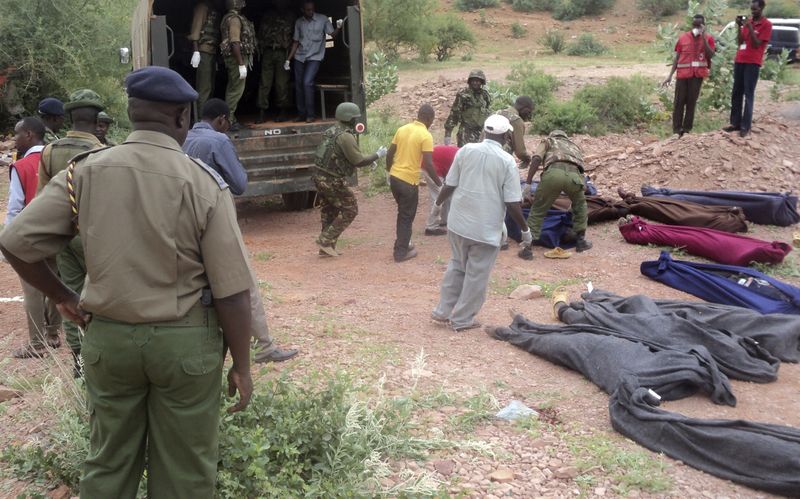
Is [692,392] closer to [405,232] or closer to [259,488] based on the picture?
[259,488]

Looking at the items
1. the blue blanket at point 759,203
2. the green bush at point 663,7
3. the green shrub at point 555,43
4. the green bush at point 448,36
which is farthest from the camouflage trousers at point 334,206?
the green bush at point 663,7

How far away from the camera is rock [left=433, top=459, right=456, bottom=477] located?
3561mm

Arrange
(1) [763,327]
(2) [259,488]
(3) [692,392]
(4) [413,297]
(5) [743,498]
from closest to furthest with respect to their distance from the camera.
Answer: (2) [259,488]
(5) [743,498]
(3) [692,392]
(1) [763,327]
(4) [413,297]

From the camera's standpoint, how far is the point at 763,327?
17.4 ft

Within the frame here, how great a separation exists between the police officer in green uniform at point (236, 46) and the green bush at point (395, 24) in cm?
1520

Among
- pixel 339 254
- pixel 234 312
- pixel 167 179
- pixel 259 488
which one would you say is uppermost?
pixel 167 179

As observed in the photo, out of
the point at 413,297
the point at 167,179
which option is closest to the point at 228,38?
the point at 413,297

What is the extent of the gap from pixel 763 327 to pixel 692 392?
1.13 metres

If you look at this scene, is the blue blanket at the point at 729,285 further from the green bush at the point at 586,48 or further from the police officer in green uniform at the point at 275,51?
the green bush at the point at 586,48

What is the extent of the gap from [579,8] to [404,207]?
3109cm

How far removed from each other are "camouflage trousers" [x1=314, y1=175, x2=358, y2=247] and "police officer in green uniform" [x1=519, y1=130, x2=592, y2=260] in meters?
1.77

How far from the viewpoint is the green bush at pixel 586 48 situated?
1089 inches

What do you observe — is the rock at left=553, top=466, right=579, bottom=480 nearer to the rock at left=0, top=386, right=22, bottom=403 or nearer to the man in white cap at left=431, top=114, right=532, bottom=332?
the man in white cap at left=431, top=114, right=532, bottom=332

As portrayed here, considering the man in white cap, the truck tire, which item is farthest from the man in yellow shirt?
the truck tire
